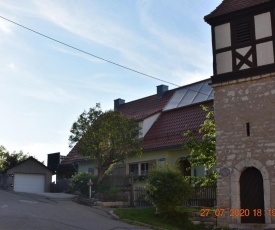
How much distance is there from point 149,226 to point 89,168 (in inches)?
704

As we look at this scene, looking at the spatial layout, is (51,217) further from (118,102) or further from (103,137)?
(118,102)

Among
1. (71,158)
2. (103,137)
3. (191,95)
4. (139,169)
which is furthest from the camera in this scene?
(71,158)

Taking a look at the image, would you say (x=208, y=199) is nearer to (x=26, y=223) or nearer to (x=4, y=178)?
(x=26, y=223)

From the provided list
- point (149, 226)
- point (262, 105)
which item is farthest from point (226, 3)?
point (149, 226)

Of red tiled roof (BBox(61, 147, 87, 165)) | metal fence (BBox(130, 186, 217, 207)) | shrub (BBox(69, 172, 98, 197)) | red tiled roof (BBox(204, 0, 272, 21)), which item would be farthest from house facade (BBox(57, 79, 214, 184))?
red tiled roof (BBox(204, 0, 272, 21))

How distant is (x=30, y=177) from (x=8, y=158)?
1039 cm

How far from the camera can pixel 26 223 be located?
16.1m

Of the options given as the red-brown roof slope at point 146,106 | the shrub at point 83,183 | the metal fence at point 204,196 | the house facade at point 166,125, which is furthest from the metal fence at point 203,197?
A: the red-brown roof slope at point 146,106

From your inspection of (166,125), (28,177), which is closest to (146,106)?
(166,125)

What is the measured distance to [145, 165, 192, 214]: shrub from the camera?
19234 mm

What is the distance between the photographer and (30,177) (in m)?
34.6

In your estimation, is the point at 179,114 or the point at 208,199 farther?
the point at 179,114

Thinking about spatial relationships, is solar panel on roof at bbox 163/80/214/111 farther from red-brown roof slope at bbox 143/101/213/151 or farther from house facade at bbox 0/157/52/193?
house facade at bbox 0/157/52/193

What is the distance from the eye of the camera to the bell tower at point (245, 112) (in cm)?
1789
